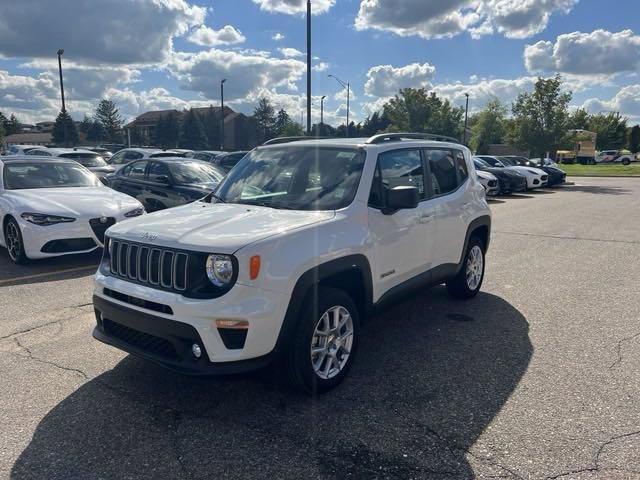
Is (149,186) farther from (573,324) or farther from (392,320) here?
(573,324)

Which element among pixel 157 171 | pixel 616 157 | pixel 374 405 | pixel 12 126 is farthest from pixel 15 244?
pixel 12 126

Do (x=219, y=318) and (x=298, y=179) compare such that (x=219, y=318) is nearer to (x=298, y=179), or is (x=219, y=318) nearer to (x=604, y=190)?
(x=298, y=179)

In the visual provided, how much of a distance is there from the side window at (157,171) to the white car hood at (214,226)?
22.4 ft

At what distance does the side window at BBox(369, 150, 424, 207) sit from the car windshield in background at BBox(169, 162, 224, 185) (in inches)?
261

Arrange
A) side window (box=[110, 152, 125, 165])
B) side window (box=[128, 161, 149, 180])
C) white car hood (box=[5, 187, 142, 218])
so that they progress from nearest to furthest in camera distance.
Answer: white car hood (box=[5, 187, 142, 218])
side window (box=[128, 161, 149, 180])
side window (box=[110, 152, 125, 165])

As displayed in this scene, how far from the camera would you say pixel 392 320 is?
16.9ft

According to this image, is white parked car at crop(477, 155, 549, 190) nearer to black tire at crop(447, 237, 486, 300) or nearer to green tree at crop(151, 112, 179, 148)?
black tire at crop(447, 237, 486, 300)

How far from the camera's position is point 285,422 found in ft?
10.5

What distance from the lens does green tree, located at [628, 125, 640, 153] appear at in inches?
3393

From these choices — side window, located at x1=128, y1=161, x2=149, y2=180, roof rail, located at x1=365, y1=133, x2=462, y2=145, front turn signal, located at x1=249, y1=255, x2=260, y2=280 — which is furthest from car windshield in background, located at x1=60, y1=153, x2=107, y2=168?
front turn signal, located at x1=249, y1=255, x2=260, y2=280

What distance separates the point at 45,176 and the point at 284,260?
22.3 ft

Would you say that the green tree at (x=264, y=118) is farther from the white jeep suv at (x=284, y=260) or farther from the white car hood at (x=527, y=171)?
the white jeep suv at (x=284, y=260)

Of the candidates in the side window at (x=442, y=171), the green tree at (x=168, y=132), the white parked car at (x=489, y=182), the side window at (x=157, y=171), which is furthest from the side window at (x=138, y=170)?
the green tree at (x=168, y=132)

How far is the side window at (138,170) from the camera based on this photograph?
11.1 m
